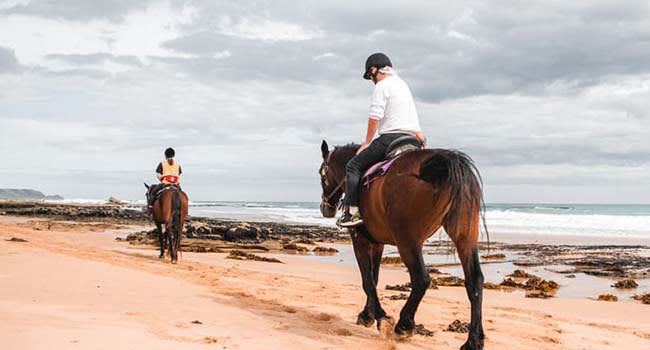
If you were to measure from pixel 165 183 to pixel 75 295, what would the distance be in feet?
27.6

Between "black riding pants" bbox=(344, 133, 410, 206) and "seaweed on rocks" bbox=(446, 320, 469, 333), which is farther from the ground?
"black riding pants" bbox=(344, 133, 410, 206)

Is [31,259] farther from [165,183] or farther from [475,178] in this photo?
[475,178]

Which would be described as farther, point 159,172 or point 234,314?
point 159,172

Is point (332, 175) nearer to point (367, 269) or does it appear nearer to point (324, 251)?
point (367, 269)

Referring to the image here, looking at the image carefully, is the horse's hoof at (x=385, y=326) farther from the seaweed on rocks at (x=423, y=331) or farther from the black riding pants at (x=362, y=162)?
the black riding pants at (x=362, y=162)

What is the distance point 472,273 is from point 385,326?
1307 mm

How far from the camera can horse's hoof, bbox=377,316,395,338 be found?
645 cm

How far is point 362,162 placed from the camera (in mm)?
6617

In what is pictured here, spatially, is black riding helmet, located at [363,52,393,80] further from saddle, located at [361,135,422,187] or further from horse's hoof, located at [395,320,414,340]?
horse's hoof, located at [395,320,414,340]

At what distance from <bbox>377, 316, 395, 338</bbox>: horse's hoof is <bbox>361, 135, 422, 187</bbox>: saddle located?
1.50 meters

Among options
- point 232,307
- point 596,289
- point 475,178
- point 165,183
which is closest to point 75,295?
point 232,307

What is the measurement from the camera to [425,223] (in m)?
A: 5.76

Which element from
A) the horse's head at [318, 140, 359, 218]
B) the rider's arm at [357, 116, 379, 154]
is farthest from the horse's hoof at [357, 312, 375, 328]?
the rider's arm at [357, 116, 379, 154]

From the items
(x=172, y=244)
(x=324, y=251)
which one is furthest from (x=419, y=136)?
(x=324, y=251)
